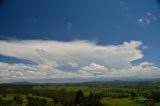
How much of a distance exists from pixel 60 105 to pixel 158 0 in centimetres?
1970

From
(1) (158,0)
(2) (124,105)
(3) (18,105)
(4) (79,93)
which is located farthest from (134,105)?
(1) (158,0)

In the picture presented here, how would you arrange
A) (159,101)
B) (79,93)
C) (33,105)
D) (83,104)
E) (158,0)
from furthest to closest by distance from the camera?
1. (159,101)
2. (33,105)
3. (79,93)
4. (83,104)
5. (158,0)

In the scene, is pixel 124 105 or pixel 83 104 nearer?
pixel 83 104

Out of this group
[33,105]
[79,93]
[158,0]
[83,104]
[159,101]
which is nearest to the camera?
[158,0]

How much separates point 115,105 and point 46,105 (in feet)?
17.0

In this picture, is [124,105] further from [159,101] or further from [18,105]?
[18,105]

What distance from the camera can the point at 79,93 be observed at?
60.1ft

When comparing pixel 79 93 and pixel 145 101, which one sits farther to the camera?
pixel 145 101

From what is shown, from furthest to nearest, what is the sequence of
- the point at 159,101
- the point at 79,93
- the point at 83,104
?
the point at 159,101 → the point at 79,93 → the point at 83,104

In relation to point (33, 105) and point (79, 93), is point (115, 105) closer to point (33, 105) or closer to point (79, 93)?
point (79, 93)

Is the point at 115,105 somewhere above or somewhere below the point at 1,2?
below

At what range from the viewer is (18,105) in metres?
20.6

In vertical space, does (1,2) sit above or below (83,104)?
above

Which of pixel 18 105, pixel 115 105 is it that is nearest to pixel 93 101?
pixel 115 105
